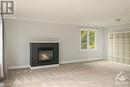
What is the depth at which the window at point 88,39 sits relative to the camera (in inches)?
306

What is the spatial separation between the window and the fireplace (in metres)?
2.05

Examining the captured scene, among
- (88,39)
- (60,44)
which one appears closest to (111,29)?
(88,39)

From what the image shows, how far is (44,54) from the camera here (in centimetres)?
616

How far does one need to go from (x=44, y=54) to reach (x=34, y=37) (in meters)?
0.96

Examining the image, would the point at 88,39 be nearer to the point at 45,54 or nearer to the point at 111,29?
the point at 111,29

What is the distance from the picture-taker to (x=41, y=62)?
19.6 ft

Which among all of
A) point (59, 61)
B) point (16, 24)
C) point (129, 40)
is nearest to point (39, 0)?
point (16, 24)

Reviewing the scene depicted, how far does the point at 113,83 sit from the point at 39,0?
3.13m

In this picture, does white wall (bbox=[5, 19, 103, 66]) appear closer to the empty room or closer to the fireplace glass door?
the empty room

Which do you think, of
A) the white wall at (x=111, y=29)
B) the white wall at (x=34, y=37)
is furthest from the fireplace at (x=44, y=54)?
the white wall at (x=111, y=29)

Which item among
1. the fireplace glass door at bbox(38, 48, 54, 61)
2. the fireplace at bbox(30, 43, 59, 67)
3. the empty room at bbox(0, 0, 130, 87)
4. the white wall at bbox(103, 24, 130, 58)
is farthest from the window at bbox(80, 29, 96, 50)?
the fireplace glass door at bbox(38, 48, 54, 61)

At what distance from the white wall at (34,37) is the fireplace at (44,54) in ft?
1.24

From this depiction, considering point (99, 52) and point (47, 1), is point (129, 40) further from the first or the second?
point (47, 1)

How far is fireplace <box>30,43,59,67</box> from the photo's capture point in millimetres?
5781
